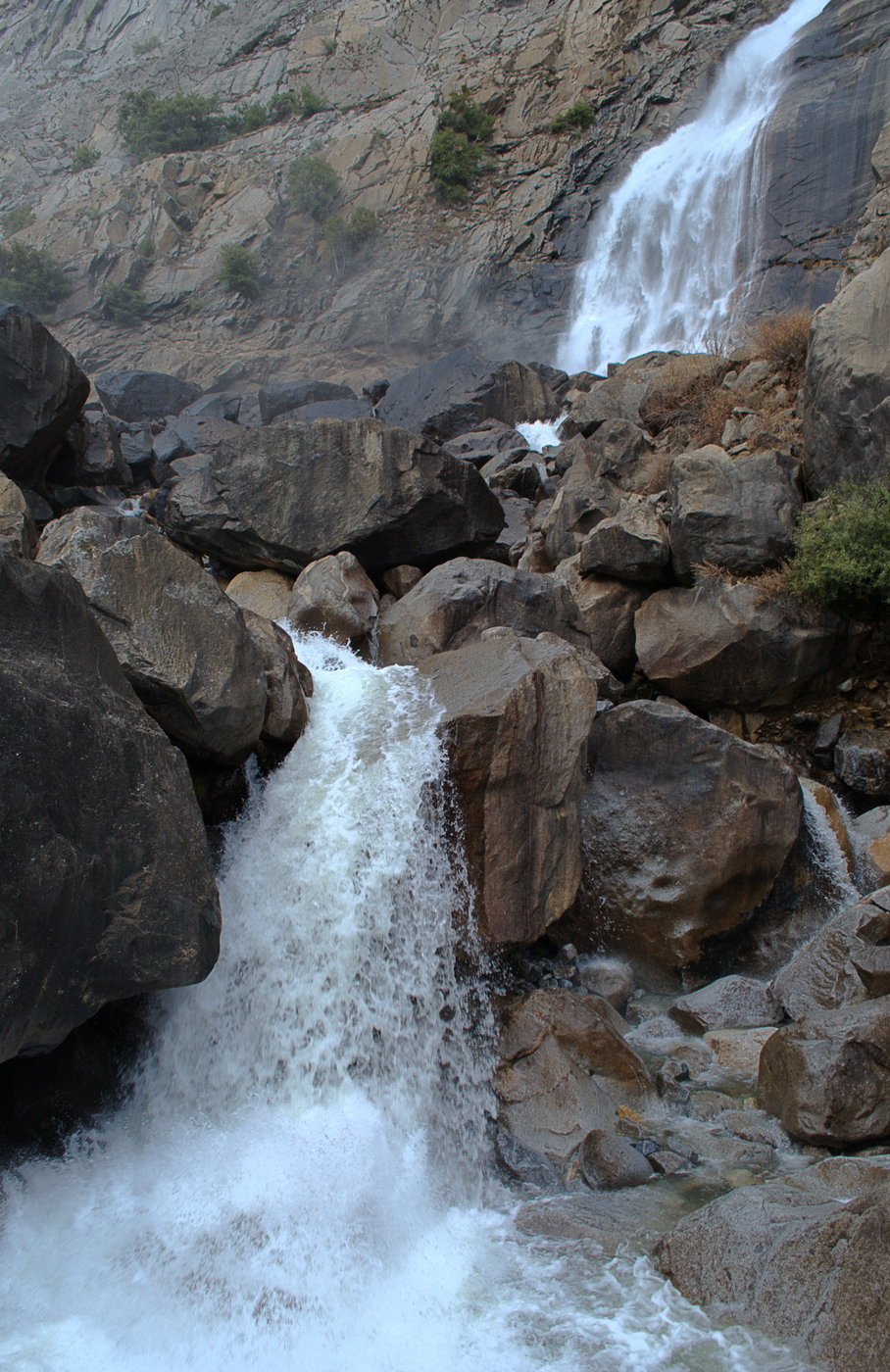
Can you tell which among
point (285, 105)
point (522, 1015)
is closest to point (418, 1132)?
point (522, 1015)

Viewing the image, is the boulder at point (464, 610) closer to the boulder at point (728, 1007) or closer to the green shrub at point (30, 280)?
the boulder at point (728, 1007)

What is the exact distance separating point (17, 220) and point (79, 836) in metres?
50.8

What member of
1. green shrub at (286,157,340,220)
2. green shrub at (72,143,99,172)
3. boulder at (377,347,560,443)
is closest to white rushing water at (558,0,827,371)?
boulder at (377,347,560,443)

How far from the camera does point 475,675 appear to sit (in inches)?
326

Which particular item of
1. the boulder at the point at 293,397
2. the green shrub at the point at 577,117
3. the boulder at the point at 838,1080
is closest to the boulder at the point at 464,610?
the boulder at the point at 838,1080

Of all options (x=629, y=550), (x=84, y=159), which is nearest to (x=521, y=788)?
(x=629, y=550)

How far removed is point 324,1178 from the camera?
537 cm

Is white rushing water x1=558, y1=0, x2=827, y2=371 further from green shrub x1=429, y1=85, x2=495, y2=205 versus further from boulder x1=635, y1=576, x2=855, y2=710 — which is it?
boulder x1=635, y1=576, x2=855, y2=710

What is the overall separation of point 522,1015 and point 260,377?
1234 inches

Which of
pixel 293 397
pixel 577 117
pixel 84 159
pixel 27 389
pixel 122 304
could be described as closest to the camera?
pixel 27 389

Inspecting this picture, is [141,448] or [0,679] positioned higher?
[0,679]

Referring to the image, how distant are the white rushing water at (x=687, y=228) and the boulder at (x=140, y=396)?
12.6 meters

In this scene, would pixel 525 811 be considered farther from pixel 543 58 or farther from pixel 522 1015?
pixel 543 58

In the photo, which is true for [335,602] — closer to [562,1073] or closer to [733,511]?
[733,511]
